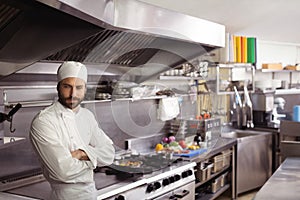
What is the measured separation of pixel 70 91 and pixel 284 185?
1395 millimetres

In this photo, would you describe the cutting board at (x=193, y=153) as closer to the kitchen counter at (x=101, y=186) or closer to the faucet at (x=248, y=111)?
the kitchen counter at (x=101, y=186)

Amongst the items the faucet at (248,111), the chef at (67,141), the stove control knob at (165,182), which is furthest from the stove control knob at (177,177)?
the faucet at (248,111)

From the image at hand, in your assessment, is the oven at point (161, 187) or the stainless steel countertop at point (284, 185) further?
the oven at point (161, 187)

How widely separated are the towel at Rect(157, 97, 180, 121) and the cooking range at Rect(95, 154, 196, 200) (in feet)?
2.24

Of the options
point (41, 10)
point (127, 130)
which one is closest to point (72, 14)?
point (41, 10)

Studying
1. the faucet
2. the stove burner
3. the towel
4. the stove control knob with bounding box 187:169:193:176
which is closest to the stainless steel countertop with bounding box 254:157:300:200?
the stove control knob with bounding box 187:169:193:176

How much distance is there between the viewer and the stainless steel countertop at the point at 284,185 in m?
2.07

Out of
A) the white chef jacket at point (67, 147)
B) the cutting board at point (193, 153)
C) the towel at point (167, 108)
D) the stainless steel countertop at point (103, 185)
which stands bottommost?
the stainless steel countertop at point (103, 185)

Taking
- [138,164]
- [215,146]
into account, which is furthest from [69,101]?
[215,146]

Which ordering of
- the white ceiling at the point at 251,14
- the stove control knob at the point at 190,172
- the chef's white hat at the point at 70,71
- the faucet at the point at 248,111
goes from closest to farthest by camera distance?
the chef's white hat at the point at 70,71
the stove control knob at the point at 190,172
the white ceiling at the point at 251,14
the faucet at the point at 248,111

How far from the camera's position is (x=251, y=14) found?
15.3 ft

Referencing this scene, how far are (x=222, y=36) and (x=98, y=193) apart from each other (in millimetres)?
1671

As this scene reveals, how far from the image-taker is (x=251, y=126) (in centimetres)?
510

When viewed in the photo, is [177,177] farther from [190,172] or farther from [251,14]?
[251,14]
